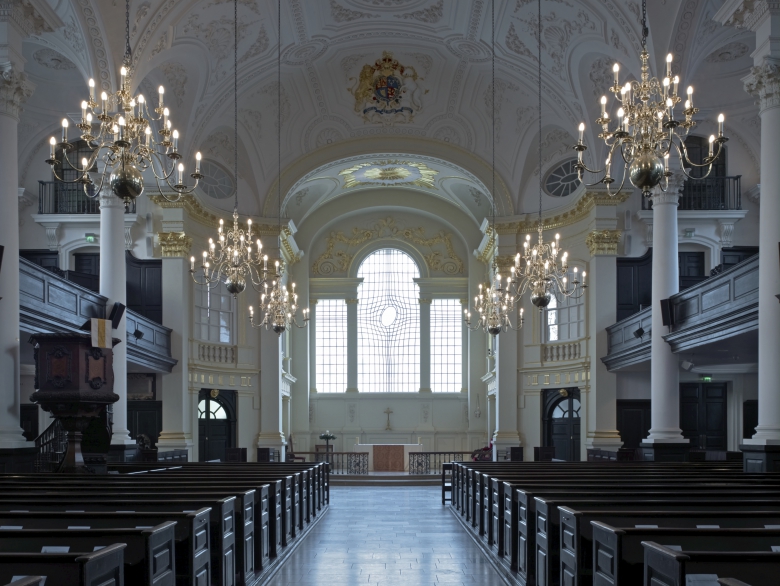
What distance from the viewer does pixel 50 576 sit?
430cm

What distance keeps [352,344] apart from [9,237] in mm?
20552

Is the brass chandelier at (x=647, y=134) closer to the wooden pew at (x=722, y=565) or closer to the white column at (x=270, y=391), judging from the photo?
the wooden pew at (x=722, y=565)

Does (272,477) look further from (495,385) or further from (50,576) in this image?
(495,385)

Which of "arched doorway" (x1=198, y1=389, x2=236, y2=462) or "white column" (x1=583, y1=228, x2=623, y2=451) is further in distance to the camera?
"arched doorway" (x1=198, y1=389, x2=236, y2=462)

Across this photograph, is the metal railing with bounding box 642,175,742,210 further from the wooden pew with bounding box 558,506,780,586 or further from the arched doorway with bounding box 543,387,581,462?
the wooden pew with bounding box 558,506,780,586

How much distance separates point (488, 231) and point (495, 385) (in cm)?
490

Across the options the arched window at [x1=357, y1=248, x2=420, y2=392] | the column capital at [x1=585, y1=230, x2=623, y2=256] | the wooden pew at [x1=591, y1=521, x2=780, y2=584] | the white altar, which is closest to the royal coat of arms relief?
the column capital at [x1=585, y1=230, x2=623, y2=256]

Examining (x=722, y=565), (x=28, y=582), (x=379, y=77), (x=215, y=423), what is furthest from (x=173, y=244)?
(x=722, y=565)

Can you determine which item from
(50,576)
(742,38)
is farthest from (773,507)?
(742,38)

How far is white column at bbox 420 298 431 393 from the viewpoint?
3206 cm

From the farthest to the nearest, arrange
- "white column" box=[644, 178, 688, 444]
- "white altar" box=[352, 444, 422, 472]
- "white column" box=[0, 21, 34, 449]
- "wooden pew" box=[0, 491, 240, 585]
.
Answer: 1. "white altar" box=[352, 444, 422, 472]
2. "white column" box=[644, 178, 688, 444]
3. "white column" box=[0, 21, 34, 449]
4. "wooden pew" box=[0, 491, 240, 585]

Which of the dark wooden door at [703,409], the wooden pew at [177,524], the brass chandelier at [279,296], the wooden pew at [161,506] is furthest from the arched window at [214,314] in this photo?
the wooden pew at [177,524]

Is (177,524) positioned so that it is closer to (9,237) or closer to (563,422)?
(9,237)

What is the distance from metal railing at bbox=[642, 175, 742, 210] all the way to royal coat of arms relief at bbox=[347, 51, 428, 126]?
23.7 ft
